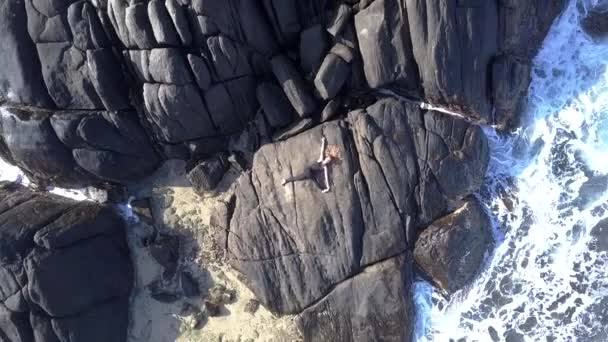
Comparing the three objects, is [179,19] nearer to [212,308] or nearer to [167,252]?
[167,252]

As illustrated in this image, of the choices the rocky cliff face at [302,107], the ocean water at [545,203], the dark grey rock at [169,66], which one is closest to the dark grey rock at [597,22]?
the ocean water at [545,203]

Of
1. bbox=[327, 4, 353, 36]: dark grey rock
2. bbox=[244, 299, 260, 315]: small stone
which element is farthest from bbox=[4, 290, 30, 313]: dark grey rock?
bbox=[327, 4, 353, 36]: dark grey rock

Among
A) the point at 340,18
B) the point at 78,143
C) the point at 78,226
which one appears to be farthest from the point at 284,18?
the point at 78,226

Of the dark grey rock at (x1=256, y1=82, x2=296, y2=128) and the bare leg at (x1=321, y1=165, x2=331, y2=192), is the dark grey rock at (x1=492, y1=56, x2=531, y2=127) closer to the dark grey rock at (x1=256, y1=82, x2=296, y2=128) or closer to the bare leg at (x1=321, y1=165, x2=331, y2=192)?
the bare leg at (x1=321, y1=165, x2=331, y2=192)

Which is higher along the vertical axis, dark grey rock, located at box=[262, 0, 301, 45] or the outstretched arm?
dark grey rock, located at box=[262, 0, 301, 45]

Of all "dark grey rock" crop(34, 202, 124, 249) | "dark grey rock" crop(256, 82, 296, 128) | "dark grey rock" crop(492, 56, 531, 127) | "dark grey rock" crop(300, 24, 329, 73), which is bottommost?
"dark grey rock" crop(34, 202, 124, 249)

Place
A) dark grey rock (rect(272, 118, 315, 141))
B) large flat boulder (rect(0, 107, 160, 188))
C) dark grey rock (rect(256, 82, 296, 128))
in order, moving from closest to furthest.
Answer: dark grey rock (rect(256, 82, 296, 128)), dark grey rock (rect(272, 118, 315, 141)), large flat boulder (rect(0, 107, 160, 188))
